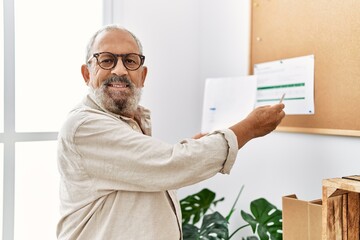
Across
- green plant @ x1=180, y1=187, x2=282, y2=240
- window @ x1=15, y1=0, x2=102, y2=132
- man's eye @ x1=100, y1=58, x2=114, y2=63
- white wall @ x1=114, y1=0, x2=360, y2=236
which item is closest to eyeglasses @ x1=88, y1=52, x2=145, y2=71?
man's eye @ x1=100, y1=58, x2=114, y2=63

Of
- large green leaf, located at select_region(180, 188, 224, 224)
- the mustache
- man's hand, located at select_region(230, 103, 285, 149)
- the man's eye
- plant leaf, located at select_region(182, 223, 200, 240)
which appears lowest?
plant leaf, located at select_region(182, 223, 200, 240)

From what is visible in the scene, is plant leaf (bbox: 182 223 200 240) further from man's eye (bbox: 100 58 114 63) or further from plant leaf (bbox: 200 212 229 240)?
man's eye (bbox: 100 58 114 63)

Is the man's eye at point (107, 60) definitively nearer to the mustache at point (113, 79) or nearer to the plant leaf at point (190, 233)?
the mustache at point (113, 79)

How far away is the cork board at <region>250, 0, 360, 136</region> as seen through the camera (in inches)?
48.2

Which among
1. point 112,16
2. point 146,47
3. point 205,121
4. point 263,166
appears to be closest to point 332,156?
point 263,166

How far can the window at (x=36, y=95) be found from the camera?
56.5 inches

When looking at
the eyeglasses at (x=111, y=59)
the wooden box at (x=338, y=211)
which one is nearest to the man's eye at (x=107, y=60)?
the eyeglasses at (x=111, y=59)

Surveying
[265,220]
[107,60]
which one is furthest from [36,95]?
[265,220]

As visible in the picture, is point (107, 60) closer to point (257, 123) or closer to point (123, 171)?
point (123, 171)

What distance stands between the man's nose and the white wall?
0.63m

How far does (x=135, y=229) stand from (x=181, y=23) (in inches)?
48.2

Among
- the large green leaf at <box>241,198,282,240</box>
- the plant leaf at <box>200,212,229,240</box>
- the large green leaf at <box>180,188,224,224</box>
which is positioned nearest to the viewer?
the large green leaf at <box>241,198,282,240</box>

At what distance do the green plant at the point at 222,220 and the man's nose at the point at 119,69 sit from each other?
723mm

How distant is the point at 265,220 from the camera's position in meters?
1.37
